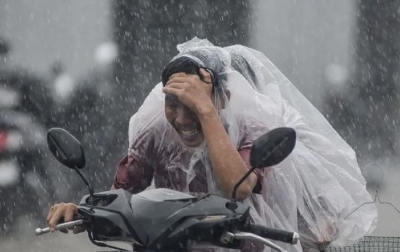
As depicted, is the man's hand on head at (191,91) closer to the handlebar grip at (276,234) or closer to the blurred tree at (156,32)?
the handlebar grip at (276,234)

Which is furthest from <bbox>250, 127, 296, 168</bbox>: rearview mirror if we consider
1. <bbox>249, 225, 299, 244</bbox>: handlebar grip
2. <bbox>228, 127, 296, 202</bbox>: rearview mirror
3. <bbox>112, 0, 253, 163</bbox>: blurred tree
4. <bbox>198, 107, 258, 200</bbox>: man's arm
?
<bbox>112, 0, 253, 163</bbox>: blurred tree

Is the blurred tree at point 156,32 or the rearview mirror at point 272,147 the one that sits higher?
the rearview mirror at point 272,147

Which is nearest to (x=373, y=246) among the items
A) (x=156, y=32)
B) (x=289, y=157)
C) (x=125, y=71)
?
(x=289, y=157)

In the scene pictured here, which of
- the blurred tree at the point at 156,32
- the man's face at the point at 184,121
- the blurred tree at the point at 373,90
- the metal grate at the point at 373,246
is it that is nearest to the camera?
the man's face at the point at 184,121

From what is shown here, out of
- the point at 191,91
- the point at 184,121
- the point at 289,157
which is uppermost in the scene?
the point at 191,91

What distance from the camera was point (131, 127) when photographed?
153 inches

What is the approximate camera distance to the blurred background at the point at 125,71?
961cm

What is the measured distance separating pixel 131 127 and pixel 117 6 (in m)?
8.36

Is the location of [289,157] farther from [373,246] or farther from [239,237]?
[239,237]

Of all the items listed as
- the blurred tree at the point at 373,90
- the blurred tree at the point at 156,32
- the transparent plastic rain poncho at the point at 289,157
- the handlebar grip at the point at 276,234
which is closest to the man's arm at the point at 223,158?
the transparent plastic rain poncho at the point at 289,157

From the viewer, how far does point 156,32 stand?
11.7 metres

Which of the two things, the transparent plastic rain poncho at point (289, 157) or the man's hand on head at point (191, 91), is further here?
the transparent plastic rain poncho at point (289, 157)

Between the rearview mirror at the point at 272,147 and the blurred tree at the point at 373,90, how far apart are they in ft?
27.1

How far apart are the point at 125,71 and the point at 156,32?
2.86 ft
